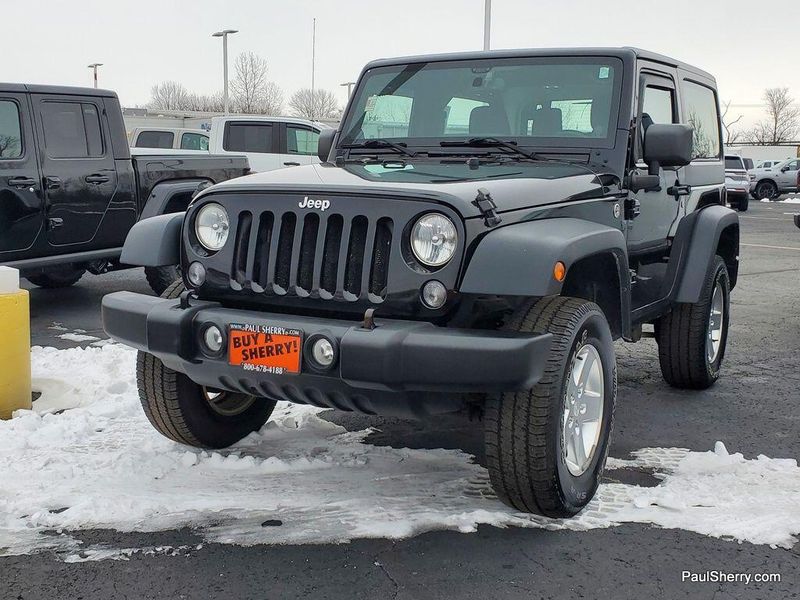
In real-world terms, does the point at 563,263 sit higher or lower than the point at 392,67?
lower

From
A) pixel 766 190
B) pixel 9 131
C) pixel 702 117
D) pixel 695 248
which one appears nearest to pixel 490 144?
pixel 695 248

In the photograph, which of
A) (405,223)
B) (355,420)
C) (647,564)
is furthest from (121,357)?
(647,564)

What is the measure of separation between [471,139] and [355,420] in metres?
1.64

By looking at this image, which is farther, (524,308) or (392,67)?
(392,67)

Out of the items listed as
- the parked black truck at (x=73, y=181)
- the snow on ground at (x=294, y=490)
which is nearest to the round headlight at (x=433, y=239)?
the snow on ground at (x=294, y=490)

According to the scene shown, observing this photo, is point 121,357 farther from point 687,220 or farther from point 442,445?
point 687,220

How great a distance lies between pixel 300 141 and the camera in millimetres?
15797

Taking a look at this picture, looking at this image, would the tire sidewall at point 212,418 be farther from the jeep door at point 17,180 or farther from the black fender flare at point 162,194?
the black fender flare at point 162,194

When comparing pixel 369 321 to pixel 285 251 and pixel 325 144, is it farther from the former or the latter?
pixel 325 144

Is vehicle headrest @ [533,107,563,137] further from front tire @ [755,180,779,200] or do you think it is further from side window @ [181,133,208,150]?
front tire @ [755,180,779,200]

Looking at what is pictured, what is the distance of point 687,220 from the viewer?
17.1 feet

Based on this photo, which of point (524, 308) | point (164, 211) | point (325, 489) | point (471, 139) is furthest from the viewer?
point (164, 211)

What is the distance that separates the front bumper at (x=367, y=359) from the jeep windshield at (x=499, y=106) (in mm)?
1545

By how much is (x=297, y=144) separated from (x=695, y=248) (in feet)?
37.3
